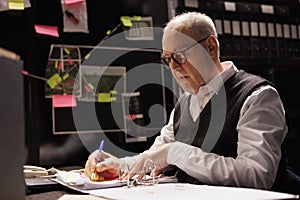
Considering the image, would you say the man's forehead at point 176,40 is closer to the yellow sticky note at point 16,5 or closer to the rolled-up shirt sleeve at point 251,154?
the rolled-up shirt sleeve at point 251,154

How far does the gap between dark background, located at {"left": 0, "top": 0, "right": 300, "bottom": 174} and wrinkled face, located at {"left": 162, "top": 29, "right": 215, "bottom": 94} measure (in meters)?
0.90

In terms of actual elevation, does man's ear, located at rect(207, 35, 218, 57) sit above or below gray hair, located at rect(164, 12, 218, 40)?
below

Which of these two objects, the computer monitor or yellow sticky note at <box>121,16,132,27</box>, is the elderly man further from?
yellow sticky note at <box>121,16,132,27</box>

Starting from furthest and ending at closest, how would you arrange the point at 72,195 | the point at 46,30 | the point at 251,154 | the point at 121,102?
the point at 121,102, the point at 46,30, the point at 251,154, the point at 72,195

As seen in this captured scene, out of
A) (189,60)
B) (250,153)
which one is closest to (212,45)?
(189,60)

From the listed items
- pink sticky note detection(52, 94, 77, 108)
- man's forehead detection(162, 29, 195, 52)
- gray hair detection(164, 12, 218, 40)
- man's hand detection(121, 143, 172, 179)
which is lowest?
man's hand detection(121, 143, 172, 179)

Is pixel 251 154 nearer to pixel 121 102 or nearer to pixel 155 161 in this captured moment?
pixel 155 161

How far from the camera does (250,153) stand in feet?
3.80

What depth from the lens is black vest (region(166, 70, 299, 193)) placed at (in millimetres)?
1293

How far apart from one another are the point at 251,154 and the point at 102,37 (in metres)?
1.57

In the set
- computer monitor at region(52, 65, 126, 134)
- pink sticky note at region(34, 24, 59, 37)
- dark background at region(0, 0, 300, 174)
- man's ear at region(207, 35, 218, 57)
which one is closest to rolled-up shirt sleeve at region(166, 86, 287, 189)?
man's ear at region(207, 35, 218, 57)

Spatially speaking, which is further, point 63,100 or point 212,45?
point 63,100

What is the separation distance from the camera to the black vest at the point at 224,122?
1.29 m

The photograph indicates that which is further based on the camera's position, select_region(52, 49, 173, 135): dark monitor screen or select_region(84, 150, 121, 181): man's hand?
select_region(52, 49, 173, 135): dark monitor screen
